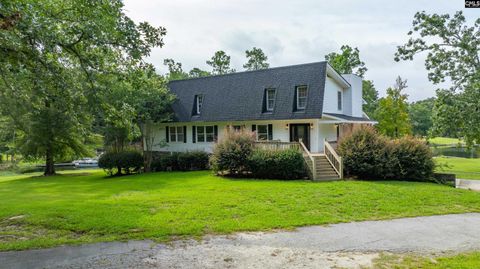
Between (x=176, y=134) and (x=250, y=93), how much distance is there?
7.69 meters

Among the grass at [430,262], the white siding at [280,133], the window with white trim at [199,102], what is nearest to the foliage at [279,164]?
the white siding at [280,133]

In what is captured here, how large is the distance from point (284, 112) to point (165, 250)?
17.5 metres

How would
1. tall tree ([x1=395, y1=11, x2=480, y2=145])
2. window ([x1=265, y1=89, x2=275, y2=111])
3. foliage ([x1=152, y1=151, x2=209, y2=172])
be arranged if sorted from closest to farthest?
tall tree ([x1=395, y1=11, x2=480, y2=145])
window ([x1=265, y1=89, x2=275, y2=111])
foliage ([x1=152, y1=151, x2=209, y2=172])

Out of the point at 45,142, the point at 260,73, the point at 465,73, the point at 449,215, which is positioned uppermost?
the point at 260,73

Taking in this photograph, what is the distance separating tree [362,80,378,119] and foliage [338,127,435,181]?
29.4 metres

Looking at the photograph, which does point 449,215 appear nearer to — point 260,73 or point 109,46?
point 109,46

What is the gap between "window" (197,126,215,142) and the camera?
26.9 m

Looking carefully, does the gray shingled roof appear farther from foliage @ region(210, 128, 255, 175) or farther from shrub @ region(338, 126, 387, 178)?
foliage @ region(210, 128, 255, 175)

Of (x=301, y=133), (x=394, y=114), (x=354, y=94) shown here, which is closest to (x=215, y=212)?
(x=301, y=133)

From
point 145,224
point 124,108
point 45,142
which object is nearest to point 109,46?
point 124,108

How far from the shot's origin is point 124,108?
8516 mm

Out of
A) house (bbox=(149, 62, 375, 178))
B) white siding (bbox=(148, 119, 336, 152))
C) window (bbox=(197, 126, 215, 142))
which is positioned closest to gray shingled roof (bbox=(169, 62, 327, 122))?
house (bbox=(149, 62, 375, 178))

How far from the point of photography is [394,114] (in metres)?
32.3

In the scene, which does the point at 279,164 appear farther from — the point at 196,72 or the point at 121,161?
the point at 196,72
